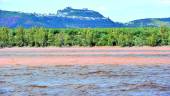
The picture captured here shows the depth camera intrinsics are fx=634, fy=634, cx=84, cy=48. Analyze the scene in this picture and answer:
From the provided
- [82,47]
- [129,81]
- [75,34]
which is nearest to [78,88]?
[129,81]

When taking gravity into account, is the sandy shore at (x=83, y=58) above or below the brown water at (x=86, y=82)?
below

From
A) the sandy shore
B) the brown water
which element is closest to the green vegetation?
the sandy shore

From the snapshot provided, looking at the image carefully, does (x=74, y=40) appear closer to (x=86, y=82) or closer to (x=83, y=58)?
(x=83, y=58)

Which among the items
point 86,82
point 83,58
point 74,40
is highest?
point 86,82

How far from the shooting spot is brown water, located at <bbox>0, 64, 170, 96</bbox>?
2720 cm

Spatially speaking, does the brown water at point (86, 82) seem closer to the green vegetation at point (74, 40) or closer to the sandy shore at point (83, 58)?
the sandy shore at point (83, 58)

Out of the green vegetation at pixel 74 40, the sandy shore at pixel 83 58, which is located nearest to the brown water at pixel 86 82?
the sandy shore at pixel 83 58

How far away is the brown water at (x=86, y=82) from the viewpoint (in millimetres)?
27203

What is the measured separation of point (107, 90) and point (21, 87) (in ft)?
13.9

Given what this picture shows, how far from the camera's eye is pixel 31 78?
34.2m

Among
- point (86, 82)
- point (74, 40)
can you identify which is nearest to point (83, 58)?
point (86, 82)

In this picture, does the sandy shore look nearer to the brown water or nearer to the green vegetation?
the green vegetation

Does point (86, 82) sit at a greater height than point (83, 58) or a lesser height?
greater

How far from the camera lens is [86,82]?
31703 mm
